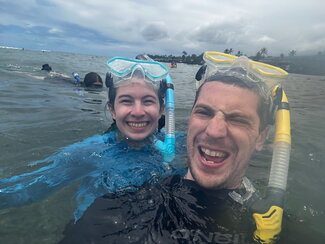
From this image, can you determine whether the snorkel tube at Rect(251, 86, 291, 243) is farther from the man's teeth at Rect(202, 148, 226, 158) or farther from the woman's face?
the woman's face

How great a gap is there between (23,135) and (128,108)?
2.94 meters

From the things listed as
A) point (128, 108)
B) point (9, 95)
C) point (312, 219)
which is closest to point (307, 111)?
point (312, 219)

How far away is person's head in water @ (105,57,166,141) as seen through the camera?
3621 millimetres

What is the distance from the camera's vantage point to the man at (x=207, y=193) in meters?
2.08

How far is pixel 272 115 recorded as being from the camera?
270cm

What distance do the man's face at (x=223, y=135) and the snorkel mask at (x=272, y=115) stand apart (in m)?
0.22

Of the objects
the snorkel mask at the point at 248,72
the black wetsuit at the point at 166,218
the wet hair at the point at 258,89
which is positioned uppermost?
the snorkel mask at the point at 248,72

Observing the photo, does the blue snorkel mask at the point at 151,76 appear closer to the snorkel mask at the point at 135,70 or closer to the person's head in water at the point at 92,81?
the snorkel mask at the point at 135,70

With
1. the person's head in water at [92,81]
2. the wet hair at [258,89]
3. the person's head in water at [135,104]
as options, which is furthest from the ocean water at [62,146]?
the person's head in water at [92,81]

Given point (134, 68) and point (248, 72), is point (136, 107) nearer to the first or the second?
point (134, 68)

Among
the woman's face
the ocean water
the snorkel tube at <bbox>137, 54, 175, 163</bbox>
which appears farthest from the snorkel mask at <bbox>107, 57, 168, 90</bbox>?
the ocean water

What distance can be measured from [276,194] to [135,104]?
220 centimetres

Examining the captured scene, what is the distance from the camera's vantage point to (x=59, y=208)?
2.96 m

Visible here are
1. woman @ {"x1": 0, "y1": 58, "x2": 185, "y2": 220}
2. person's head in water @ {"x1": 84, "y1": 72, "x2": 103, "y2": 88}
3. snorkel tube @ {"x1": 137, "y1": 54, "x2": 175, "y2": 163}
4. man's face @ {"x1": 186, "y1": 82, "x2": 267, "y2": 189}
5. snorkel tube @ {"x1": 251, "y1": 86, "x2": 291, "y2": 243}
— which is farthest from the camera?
person's head in water @ {"x1": 84, "y1": 72, "x2": 103, "y2": 88}
